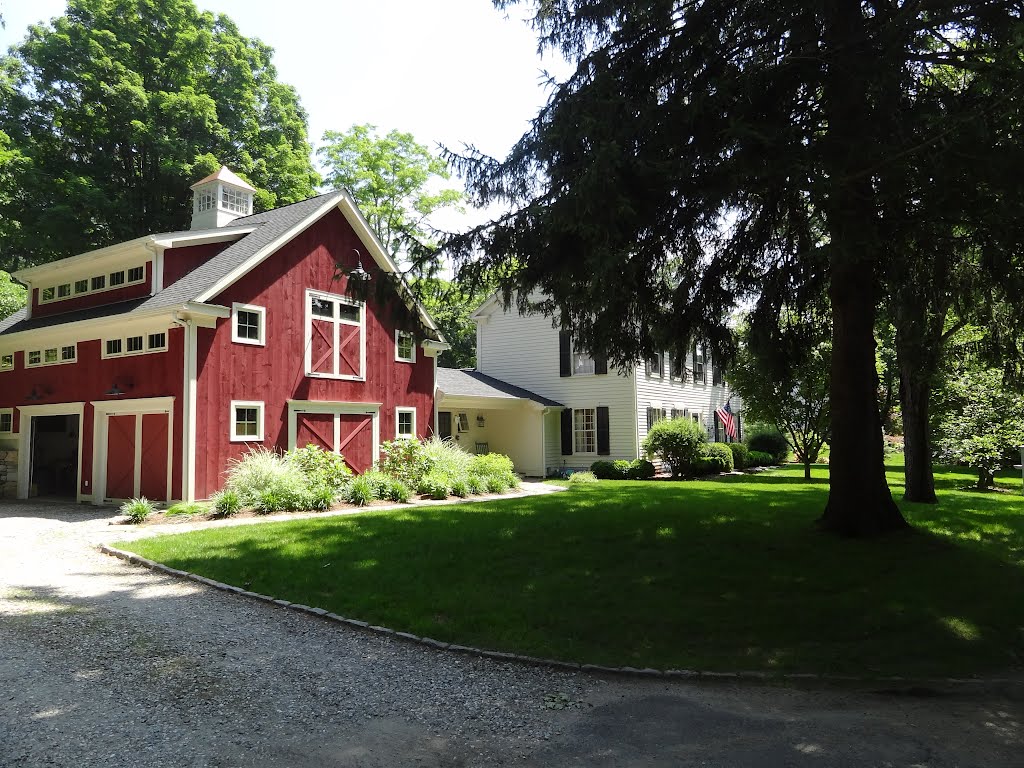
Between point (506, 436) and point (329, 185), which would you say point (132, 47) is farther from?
point (506, 436)

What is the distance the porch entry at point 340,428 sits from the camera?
53.7 ft

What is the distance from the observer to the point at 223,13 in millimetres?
29938

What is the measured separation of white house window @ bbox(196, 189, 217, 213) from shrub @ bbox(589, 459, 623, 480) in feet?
45.6

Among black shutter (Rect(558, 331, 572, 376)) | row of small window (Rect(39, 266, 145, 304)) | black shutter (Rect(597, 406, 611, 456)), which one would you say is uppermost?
row of small window (Rect(39, 266, 145, 304))

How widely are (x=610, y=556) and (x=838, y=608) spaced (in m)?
2.63

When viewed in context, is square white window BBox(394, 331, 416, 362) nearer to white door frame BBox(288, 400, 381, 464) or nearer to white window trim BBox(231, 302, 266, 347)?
white door frame BBox(288, 400, 381, 464)

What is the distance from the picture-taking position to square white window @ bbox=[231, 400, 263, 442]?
1507 centimetres

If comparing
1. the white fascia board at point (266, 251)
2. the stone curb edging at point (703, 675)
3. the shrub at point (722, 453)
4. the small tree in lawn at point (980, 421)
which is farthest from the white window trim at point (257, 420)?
the small tree in lawn at point (980, 421)

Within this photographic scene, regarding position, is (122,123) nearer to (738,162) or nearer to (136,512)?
(136,512)

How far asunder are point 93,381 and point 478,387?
11105 millimetres

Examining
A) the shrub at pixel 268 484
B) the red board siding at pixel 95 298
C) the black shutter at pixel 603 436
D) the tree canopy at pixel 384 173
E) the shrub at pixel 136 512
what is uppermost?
the tree canopy at pixel 384 173

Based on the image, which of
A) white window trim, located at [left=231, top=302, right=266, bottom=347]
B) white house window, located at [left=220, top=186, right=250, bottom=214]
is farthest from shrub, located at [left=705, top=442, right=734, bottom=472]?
white house window, located at [left=220, top=186, right=250, bottom=214]

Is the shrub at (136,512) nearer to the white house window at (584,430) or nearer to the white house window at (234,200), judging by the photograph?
the white house window at (234,200)

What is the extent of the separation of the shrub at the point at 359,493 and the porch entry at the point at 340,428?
102 inches
